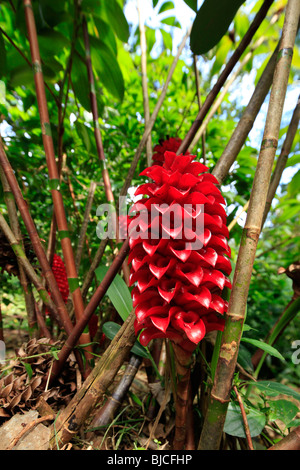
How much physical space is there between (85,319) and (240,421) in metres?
0.37

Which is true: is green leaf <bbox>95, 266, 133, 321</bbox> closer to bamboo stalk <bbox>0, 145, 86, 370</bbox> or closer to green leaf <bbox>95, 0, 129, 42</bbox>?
bamboo stalk <bbox>0, 145, 86, 370</bbox>

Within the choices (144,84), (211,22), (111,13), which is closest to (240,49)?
(211,22)

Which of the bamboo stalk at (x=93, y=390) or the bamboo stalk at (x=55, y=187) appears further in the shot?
the bamboo stalk at (x=55, y=187)

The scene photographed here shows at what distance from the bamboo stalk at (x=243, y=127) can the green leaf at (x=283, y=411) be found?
47 cm

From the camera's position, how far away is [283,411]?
505 mm

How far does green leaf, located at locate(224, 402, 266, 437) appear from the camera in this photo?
1.66 feet

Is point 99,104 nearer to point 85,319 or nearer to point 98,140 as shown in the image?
point 98,140

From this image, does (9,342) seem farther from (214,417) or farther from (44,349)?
(214,417)

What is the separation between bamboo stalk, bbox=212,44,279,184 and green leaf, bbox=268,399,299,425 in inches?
18.5

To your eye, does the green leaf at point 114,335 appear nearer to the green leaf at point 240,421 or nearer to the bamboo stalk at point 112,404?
the bamboo stalk at point 112,404

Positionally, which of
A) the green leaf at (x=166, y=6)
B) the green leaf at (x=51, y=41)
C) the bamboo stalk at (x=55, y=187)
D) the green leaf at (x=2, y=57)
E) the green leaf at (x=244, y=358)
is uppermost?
the green leaf at (x=166, y=6)

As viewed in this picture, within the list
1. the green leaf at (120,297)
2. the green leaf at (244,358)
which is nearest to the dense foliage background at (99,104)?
the green leaf at (244,358)

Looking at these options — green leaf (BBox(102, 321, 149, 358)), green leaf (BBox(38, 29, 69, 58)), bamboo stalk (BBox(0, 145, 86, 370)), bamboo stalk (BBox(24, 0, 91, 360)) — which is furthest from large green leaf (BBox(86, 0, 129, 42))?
green leaf (BBox(102, 321, 149, 358))

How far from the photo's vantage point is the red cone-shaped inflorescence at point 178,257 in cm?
43
